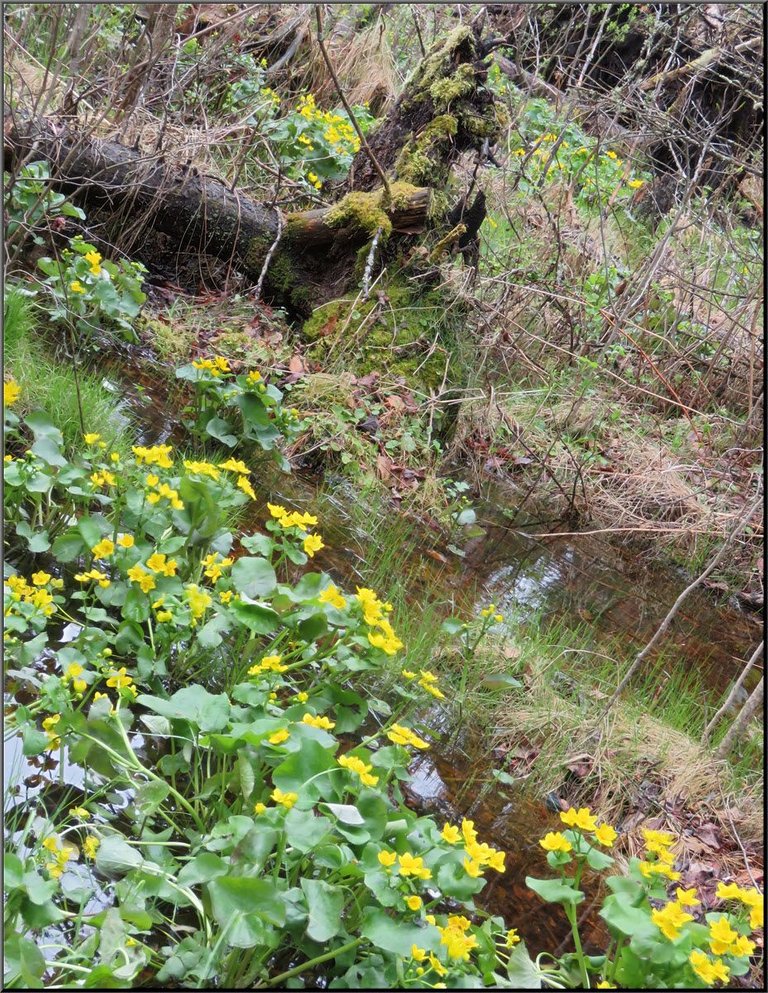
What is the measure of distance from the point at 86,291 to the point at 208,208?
68.3 inches

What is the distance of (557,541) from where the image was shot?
15.4ft

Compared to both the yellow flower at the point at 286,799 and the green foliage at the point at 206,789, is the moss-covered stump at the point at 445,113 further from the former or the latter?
the yellow flower at the point at 286,799

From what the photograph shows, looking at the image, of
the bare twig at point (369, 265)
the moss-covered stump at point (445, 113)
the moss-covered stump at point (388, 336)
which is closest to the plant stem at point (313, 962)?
the moss-covered stump at point (388, 336)

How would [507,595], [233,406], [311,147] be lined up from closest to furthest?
[233,406] → [507,595] → [311,147]

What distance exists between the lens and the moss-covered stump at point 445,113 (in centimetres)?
496

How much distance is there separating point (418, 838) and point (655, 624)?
2.59 m

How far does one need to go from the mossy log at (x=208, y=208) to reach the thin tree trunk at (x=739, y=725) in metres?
3.14

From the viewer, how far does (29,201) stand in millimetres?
3910

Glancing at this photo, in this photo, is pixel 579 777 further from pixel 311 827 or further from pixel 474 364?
pixel 474 364

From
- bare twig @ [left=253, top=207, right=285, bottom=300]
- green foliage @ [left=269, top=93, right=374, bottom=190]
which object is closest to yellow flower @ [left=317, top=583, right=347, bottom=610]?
bare twig @ [left=253, top=207, right=285, bottom=300]

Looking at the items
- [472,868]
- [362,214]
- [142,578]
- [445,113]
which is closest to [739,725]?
[472,868]

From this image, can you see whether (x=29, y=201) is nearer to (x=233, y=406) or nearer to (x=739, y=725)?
(x=233, y=406)

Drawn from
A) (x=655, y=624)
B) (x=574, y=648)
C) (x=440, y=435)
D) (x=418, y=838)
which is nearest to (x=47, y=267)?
(x=440, y=435)

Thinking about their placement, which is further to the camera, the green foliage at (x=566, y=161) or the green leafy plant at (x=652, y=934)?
the green foliage at (x=566, y=161)
